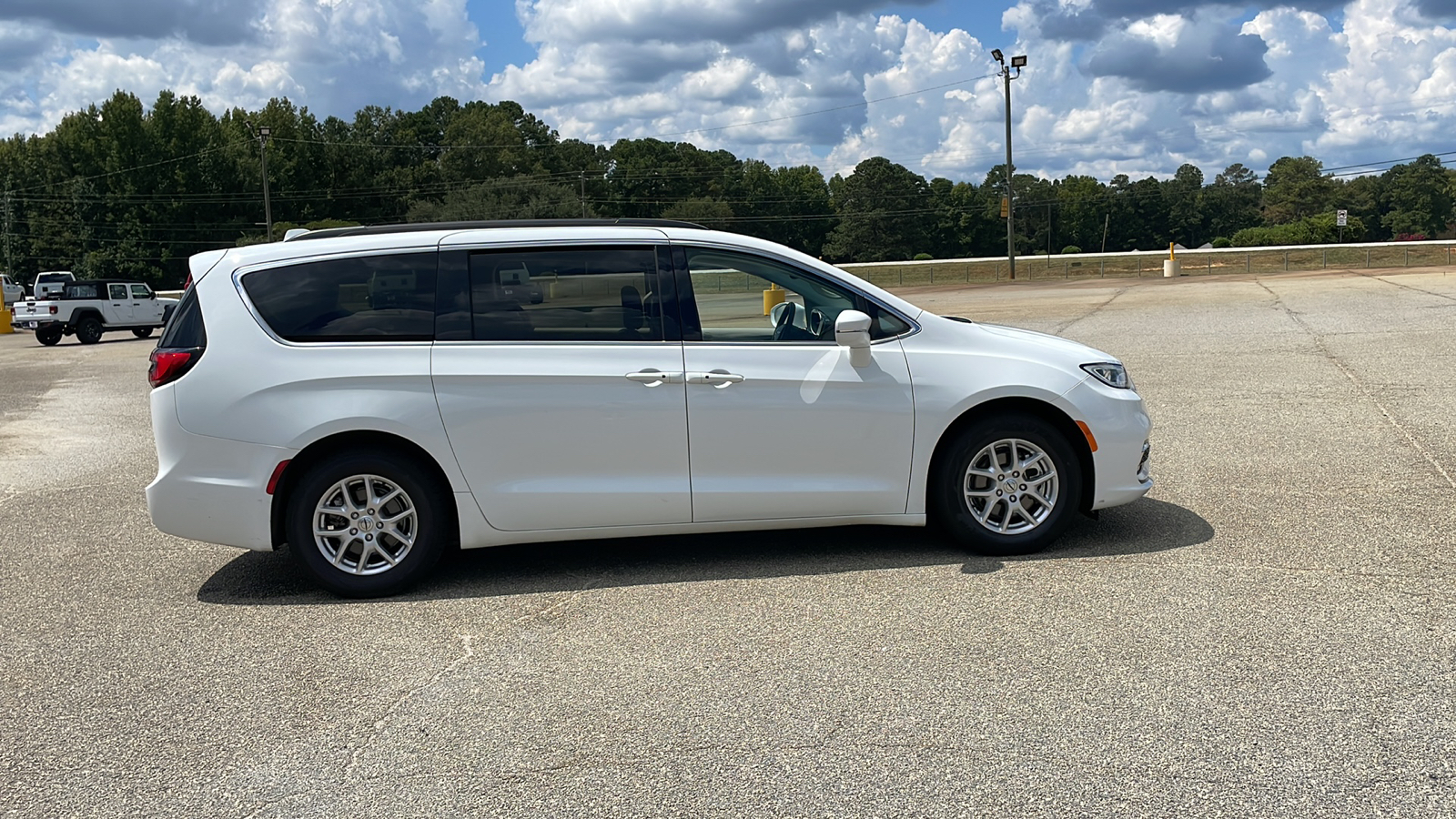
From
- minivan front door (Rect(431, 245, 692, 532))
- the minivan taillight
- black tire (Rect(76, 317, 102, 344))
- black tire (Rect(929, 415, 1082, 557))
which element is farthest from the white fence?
the minivan taillight

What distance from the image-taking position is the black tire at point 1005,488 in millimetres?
5883

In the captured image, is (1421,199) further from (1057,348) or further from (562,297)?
(562,297)

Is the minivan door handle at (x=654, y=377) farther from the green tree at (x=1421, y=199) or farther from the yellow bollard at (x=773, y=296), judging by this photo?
the green tree at (x=1421, y=199)

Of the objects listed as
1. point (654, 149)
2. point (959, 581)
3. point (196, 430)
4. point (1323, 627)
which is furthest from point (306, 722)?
point (654, 149)

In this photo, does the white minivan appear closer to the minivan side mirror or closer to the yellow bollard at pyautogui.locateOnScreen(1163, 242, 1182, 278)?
the minivan side mirror

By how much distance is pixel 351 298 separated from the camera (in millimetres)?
5633

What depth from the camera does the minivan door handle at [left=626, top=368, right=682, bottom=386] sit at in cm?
562

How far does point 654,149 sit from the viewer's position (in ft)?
438

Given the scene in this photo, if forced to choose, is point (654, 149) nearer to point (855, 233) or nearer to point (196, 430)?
point (855, 233)

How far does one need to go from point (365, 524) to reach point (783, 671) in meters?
2.28

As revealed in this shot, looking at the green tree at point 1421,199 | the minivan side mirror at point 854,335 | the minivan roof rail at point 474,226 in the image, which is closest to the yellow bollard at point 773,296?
the minivan side mirror at point 854,335

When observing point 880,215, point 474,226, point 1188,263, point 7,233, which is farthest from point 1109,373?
point 880,215

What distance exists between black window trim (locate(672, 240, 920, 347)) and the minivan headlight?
0.94m

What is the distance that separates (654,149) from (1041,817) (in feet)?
439
